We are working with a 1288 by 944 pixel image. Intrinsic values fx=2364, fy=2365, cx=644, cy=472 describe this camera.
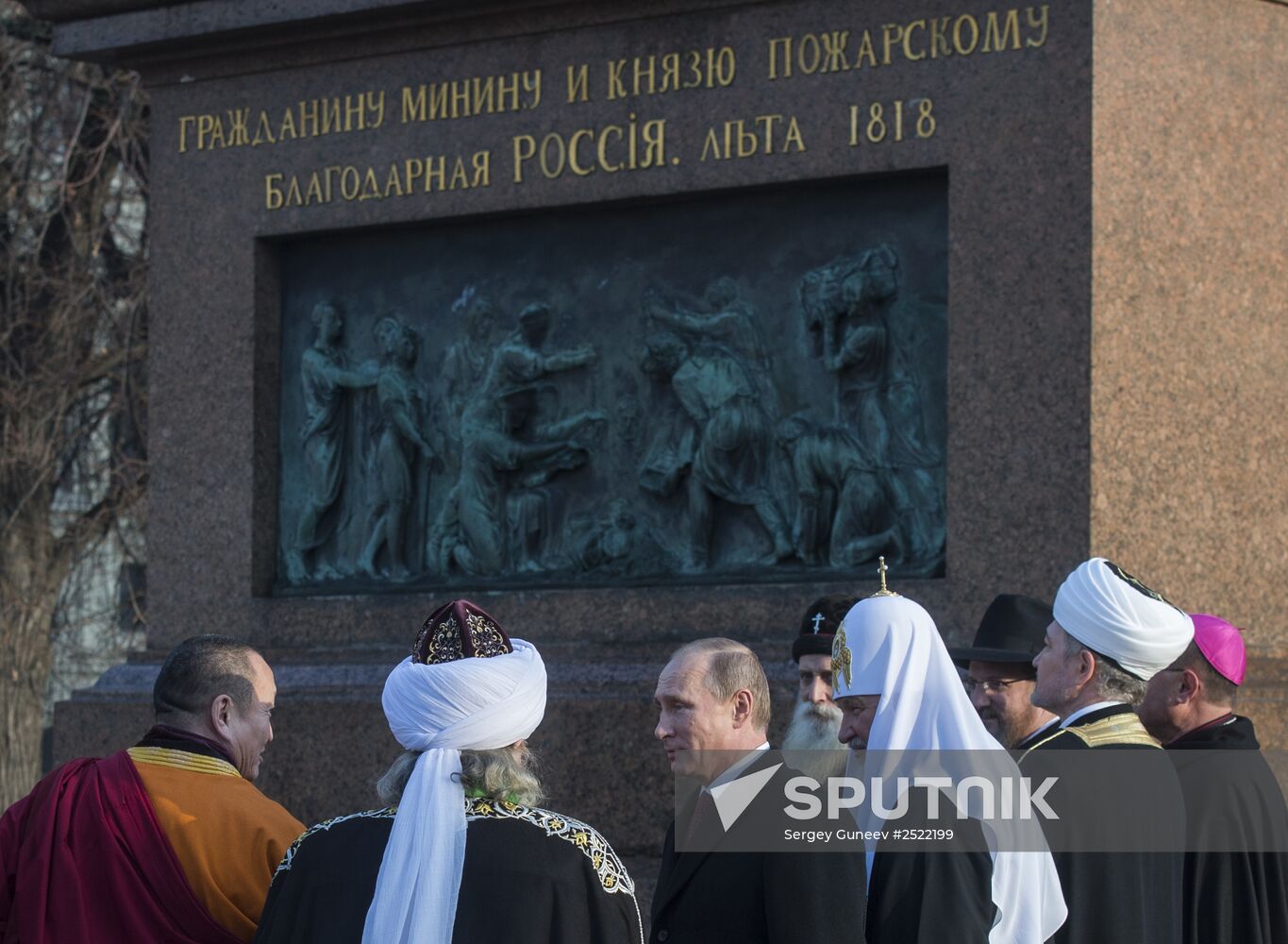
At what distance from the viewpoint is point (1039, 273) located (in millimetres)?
8625

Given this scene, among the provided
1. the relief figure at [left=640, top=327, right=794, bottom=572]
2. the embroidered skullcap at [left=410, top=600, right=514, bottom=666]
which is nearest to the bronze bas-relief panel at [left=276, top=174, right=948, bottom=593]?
the relief figure at [left=640, top=327, right=794, bottom=572]

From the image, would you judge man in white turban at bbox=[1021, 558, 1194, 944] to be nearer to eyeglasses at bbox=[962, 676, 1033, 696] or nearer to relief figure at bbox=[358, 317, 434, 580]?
eyeglasses at bbox=[962, 676, 1033, 696]

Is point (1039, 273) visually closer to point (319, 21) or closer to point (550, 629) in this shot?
point (550, 629)

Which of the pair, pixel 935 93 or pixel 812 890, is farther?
pixel 935 93

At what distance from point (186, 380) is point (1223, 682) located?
5799mm

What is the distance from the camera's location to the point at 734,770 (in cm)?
473

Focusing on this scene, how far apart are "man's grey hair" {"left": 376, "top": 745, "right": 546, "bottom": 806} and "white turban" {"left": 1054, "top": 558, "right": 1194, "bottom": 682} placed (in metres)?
1.48

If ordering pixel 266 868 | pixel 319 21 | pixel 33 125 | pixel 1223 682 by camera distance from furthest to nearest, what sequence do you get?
1. pixel 33 125
2. pixel 319 21
3. pixel 1223 682
4. pixel 266 868

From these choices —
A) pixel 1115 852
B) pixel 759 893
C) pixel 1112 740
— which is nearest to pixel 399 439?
pixel 1112 740

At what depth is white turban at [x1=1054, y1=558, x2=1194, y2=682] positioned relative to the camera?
202 inches

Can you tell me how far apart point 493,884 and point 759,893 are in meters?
0.57

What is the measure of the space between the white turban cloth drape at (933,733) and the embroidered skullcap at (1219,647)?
4.83ft

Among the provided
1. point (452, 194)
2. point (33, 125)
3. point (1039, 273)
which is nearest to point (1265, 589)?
point (1039, 273)

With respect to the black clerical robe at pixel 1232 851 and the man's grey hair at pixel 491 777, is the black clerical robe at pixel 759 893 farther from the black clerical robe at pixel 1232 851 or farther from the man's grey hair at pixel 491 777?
the black clerical robe at pixel 1232 851
